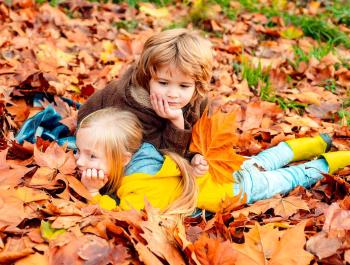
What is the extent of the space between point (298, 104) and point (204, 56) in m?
1.71

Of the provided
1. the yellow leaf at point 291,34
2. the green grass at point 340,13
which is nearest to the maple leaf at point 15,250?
the yellow leaf at point 291,34

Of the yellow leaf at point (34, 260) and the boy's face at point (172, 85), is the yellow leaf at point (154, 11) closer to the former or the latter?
the boy's face at point (172, 85)

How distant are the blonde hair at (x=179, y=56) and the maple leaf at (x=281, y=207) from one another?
747 mm

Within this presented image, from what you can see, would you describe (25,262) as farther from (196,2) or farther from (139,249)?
(196,2)

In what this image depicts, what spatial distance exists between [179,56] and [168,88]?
182 mm

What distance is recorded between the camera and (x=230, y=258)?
193 centimetres

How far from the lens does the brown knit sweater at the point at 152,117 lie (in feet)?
9.33

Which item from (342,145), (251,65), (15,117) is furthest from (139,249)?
(251,65)

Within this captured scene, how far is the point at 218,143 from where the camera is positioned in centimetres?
271

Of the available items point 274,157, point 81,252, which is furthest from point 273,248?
point 274,157

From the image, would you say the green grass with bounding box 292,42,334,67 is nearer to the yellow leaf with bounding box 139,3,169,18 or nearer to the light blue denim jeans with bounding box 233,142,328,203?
the yellow leaf with bounding box 139,3,169,18

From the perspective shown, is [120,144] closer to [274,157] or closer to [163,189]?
[163,189]

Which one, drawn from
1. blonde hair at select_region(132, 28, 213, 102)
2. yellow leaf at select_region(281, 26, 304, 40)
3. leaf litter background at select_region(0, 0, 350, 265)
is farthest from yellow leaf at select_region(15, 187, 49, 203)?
yellow leaf at select_region(281, 26, 304, 40)

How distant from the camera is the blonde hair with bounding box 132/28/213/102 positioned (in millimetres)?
2662
